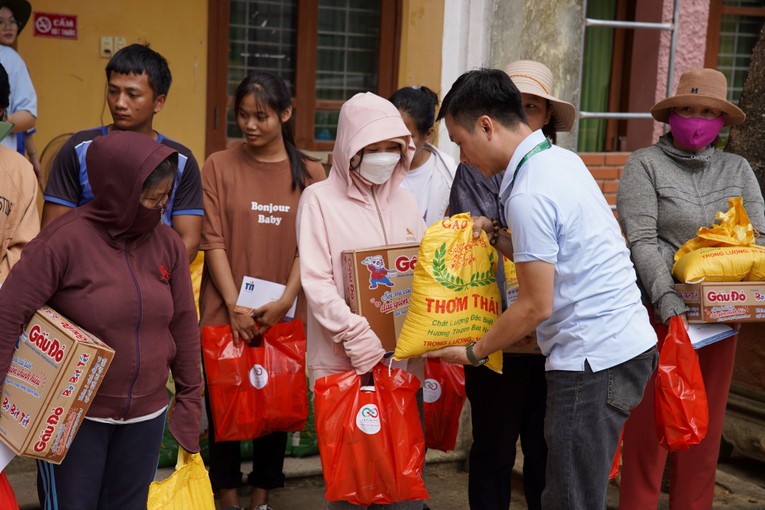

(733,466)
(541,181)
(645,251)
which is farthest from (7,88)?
(733,466)

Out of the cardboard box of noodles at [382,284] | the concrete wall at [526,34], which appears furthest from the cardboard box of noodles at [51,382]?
the concrete wall at [526,34]

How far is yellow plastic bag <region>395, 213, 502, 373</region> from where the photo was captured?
3367mm

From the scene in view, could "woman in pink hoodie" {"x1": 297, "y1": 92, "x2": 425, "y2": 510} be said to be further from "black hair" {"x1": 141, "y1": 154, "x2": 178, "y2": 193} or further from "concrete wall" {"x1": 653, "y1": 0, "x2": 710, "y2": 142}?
"concrete wall" {"x1": 653, "y1": 0, "x2": 710, "y2": 142}

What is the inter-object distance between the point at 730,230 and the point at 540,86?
0.97 metres

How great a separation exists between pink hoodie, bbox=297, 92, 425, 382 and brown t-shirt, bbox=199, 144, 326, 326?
487 mm

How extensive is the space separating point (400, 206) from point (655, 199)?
111cm

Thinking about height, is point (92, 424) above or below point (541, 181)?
below

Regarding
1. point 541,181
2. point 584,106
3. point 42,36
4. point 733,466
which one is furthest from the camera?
point 584,106

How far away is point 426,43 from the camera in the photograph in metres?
5.52

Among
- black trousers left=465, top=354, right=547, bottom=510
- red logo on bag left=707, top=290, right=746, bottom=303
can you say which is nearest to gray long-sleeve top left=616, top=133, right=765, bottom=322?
red logo on bag left=707, top=290, right=746, bottom=303

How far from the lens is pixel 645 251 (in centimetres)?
409

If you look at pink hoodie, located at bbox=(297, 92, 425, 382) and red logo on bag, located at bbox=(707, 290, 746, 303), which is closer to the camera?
pink hoodie, located at bbox=(297, 92, 425, 382)

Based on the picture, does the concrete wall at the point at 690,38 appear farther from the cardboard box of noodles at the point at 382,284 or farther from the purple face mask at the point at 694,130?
the cardboard box of noodles at the point at 382,284

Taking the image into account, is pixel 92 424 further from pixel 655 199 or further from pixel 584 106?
pixel 584 106
